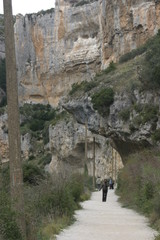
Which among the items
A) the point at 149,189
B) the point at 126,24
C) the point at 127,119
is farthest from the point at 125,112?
the point at 126,24

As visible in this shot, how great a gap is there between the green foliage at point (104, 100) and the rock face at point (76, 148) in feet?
64.9

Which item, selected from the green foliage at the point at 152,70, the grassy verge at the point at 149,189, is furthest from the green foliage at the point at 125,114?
the grassy verge at the point at 149,189

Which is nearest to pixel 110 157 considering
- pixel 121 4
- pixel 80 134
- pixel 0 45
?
pixel 80 134

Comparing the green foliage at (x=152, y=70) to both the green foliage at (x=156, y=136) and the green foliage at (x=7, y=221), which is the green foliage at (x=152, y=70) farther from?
the green foliage at (x=7, y=221)

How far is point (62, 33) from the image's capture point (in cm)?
7912

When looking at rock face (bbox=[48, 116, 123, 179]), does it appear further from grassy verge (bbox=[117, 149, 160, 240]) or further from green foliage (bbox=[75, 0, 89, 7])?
green foliage (bbox=[75, 0, 89, 7])

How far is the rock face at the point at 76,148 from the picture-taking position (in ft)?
171

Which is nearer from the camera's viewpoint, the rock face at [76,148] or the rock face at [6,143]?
the rock face at [76,148]

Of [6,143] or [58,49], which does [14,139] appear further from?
[58,49]

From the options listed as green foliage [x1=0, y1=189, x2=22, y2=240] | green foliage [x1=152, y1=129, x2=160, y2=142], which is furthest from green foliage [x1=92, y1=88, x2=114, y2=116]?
green foliage [x1=0, y1=189, x2=22, y2=240]

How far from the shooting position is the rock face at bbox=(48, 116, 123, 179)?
171 feet

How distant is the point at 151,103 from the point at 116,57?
98.2 feet

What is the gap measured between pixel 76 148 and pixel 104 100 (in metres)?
23.9

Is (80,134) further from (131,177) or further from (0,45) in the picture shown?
(0,45)
